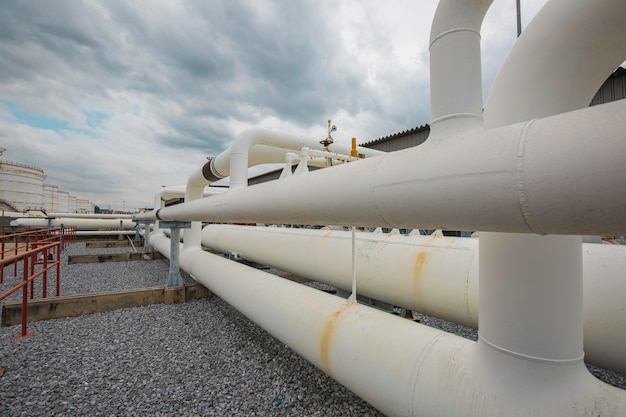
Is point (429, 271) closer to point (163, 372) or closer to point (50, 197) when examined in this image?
point (163, 372)

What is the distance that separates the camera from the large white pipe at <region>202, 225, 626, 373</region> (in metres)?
1.22

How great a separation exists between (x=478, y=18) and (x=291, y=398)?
2.05m

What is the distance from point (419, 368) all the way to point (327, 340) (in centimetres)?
53

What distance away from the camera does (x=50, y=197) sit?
27.1m

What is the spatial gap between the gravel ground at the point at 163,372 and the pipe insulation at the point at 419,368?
37 cm

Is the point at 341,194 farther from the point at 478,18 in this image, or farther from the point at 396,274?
the point at 396,274

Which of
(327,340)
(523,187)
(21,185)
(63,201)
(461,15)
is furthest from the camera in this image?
(63,201)

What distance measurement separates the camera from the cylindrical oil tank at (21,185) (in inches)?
824

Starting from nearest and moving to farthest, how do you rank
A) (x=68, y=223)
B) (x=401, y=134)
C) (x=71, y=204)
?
(x=401, y=134) → (x=68, y=223) → (x=71, y=204)

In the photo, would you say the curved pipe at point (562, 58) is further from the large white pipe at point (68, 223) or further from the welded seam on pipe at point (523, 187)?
the large white pipe at point (68, 223)

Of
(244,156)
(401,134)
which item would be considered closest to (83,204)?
(401,134)

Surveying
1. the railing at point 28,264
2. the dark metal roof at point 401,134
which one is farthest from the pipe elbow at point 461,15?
the dark metal roof at point 401,134

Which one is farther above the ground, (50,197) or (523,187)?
(50,197)

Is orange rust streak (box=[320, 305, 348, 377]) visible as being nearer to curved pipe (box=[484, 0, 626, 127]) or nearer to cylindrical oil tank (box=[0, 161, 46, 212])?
curved pipe (box=[484, 0, 626, 127])
